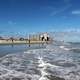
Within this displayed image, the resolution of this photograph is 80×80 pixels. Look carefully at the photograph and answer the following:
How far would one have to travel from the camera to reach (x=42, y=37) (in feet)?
424

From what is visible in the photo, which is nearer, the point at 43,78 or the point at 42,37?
the point at 43,78

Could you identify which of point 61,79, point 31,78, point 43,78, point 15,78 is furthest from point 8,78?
point 61,79

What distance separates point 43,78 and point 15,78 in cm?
232

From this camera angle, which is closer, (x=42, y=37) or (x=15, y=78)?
(x=15, y=78)

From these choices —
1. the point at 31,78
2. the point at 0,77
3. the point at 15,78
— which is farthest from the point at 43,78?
the point at 0,77

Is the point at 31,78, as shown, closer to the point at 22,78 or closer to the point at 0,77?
the point at 22,78

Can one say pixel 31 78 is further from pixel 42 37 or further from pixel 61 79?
pixel 42 37

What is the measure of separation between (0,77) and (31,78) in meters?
2.60

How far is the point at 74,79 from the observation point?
624 inches

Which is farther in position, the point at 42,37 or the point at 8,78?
the point at 42,37

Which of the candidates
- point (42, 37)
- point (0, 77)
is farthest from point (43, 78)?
point (42, 37)

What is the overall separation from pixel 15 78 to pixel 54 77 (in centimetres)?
328

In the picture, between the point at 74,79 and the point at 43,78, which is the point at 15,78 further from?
the point at 74,79

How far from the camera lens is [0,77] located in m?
16.2
